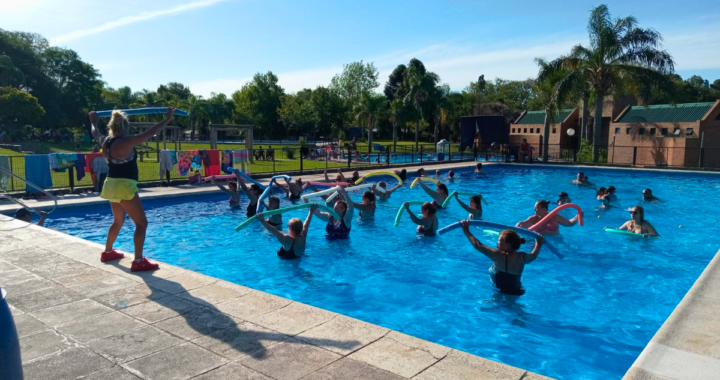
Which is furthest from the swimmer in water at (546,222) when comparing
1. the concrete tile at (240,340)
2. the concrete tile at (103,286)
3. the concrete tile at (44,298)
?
the concrete tile at (44,298)

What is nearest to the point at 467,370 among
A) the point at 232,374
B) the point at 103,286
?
the point at 232,374

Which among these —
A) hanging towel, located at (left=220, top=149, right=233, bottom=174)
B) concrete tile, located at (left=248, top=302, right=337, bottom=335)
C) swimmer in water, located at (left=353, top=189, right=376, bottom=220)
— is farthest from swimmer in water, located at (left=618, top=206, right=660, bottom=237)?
hanging towel, located at (left=220, top=149, right=233, bottom=174)

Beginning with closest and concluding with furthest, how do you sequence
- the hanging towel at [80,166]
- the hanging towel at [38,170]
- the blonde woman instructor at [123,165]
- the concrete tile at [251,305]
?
the concrete tile at [251,305], the blonde woman instructor at [123,165], the hanging towel at [38,170], the hanging towel at [80,166]

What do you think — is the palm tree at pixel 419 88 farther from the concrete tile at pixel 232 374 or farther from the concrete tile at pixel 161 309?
the concrete tile at pixel 232 374

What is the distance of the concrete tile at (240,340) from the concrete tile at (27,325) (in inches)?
57.4

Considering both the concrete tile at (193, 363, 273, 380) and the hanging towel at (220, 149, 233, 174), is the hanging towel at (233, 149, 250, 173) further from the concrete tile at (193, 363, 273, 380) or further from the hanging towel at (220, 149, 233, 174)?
the concrete tile at (193, 363, 273, 380)

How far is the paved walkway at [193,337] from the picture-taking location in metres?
3.43

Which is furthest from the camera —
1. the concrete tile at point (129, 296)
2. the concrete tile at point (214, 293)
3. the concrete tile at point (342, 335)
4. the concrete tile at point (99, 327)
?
the concrete tile at point (214, 293)

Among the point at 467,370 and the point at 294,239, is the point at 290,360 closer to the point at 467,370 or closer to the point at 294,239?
the point at 467,370

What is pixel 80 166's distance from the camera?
15680 mm

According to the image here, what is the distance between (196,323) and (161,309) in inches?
23.0

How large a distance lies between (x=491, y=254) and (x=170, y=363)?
15.1 ft

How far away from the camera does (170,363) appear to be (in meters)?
3.55

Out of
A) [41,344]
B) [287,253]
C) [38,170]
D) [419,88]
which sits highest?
[419,88]
